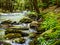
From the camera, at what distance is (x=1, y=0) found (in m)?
39.7

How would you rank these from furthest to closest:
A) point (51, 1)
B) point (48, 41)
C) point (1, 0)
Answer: point (1, 0) → point (51, 1) → point (48, 41)

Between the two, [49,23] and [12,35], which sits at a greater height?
[49,23]

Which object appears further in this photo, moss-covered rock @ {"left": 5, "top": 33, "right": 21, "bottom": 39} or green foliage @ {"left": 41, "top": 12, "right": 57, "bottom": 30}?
green foliage @ {"left": 41, "top": 12, "right": 57, "bottom": 30}

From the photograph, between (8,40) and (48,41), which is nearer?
(48,41)

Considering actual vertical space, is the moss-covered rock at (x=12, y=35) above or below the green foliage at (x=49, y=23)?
below

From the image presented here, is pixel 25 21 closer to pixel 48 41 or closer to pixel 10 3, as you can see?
pixel 48 41

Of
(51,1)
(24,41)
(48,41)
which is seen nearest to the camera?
(48,41)

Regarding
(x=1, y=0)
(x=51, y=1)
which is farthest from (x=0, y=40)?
(x=1, y=0)

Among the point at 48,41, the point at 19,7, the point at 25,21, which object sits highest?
the point at 48,41

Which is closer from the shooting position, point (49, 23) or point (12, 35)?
point (12, 35)

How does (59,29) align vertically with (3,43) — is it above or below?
above

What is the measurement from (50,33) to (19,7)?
Answer: 32.5 metres

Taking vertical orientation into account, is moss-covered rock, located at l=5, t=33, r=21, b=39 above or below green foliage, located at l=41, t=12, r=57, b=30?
below

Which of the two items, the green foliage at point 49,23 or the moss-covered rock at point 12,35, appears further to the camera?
the green foliage at point 49,23
